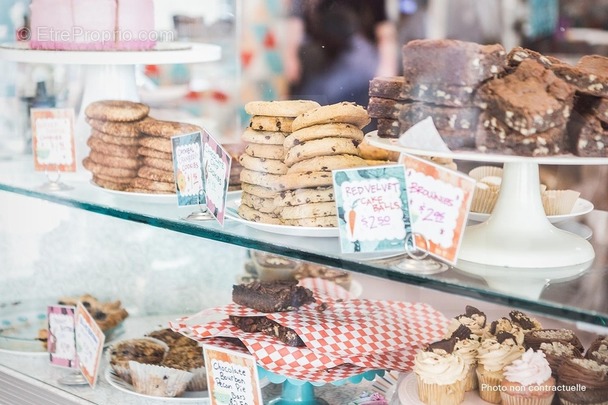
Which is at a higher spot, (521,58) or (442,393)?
(521,58)

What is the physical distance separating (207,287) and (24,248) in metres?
0.58

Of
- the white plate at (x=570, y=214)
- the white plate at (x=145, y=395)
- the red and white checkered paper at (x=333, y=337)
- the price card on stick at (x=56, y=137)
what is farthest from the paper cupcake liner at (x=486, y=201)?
the price card on stick at (x=56, y=137)

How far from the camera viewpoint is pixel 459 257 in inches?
58.6

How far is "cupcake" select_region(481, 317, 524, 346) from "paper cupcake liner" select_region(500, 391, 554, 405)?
16 cm

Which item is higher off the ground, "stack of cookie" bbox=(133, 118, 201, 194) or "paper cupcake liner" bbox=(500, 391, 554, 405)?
"stack of cookie" bbox=(133, 118, 201, 194)

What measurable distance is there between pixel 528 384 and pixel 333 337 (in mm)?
432

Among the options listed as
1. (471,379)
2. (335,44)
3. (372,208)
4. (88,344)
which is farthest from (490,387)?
(335,44)

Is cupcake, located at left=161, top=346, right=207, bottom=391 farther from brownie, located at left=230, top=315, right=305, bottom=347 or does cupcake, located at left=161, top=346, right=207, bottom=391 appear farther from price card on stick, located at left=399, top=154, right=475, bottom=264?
price card on stick, located at left=399, top=154, right=475, bottom=264

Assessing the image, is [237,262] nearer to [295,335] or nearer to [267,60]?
[267,60]

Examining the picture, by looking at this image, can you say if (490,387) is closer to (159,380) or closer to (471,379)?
(471,379)

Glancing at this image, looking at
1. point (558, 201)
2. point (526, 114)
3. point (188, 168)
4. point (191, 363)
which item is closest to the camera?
point (526, 114)

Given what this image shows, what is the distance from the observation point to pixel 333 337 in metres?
1.83

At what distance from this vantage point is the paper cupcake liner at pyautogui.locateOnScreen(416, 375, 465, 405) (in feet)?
5.38

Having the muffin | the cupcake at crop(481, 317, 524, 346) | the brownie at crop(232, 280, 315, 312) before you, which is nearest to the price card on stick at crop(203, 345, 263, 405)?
the brownie at crop(232, 280, 315, 312)
